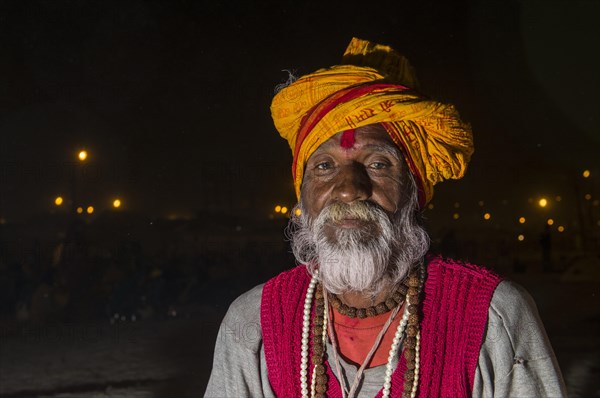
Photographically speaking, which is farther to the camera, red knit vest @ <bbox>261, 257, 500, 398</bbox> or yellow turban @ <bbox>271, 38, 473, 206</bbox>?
yellow turban @ <bbox>271, 38, 473, 206</bbox>

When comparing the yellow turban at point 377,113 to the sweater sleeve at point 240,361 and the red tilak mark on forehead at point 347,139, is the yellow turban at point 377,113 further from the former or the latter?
the sweater sleeve at point 240,361

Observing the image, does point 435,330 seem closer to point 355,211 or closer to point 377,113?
point 355,211

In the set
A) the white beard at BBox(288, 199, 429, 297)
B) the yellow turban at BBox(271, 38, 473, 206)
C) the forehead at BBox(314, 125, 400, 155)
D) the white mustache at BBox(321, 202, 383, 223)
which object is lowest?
the white beard at BBox(288, 199, 429, 297)

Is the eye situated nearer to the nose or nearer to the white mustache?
the nose

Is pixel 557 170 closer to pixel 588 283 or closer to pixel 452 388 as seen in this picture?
pixel 588 283

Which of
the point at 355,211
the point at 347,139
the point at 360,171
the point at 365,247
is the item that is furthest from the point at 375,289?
the point at 347,139

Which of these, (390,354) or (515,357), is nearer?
(515,357)

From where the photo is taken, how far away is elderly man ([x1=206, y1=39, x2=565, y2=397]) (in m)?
2.09

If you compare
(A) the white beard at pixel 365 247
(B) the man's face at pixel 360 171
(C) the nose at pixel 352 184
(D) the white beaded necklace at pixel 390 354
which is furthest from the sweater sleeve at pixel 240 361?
(C) the nose at pixel 352 184

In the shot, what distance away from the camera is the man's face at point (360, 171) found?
2209 millimetres

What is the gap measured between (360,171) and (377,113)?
0.70ft

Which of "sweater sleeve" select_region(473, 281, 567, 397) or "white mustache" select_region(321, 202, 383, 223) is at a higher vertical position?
"white mustache" select_region(321, 202, 383, 223)

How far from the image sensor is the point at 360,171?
223 centimetres

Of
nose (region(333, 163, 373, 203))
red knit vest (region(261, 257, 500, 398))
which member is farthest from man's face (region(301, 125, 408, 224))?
red knit vest (region(261, 257, 500, 398))
